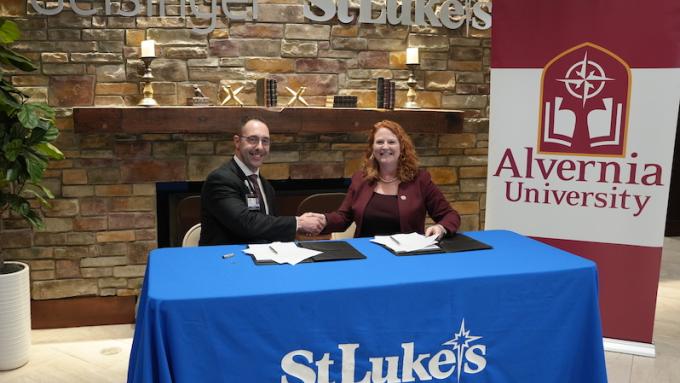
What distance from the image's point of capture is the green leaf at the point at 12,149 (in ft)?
9.27

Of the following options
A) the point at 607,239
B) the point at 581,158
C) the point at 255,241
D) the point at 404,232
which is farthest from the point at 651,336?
the point at 255,241

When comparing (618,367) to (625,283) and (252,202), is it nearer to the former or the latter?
(625,283)

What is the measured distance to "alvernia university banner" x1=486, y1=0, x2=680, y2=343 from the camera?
9.54 feet

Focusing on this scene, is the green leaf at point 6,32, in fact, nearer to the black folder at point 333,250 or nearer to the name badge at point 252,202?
the name badge at point 252,202

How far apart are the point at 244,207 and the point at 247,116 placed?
1.03m

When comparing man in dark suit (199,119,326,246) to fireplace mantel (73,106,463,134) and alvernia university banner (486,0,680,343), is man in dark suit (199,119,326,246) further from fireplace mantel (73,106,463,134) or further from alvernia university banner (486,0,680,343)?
alvernia university banner (486,0,680,343)

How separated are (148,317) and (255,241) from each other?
911 mm

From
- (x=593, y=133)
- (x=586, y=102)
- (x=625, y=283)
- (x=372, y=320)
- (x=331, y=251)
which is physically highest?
(x=586, y=102)

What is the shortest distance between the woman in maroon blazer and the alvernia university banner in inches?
24.7

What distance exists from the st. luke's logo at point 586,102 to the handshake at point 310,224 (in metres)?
1.27

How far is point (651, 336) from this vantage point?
3.15m

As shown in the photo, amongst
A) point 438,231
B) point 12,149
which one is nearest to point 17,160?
point 12,149

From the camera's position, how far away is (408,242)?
234 centimetres

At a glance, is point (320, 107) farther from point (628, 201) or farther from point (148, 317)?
point (148, 317)
